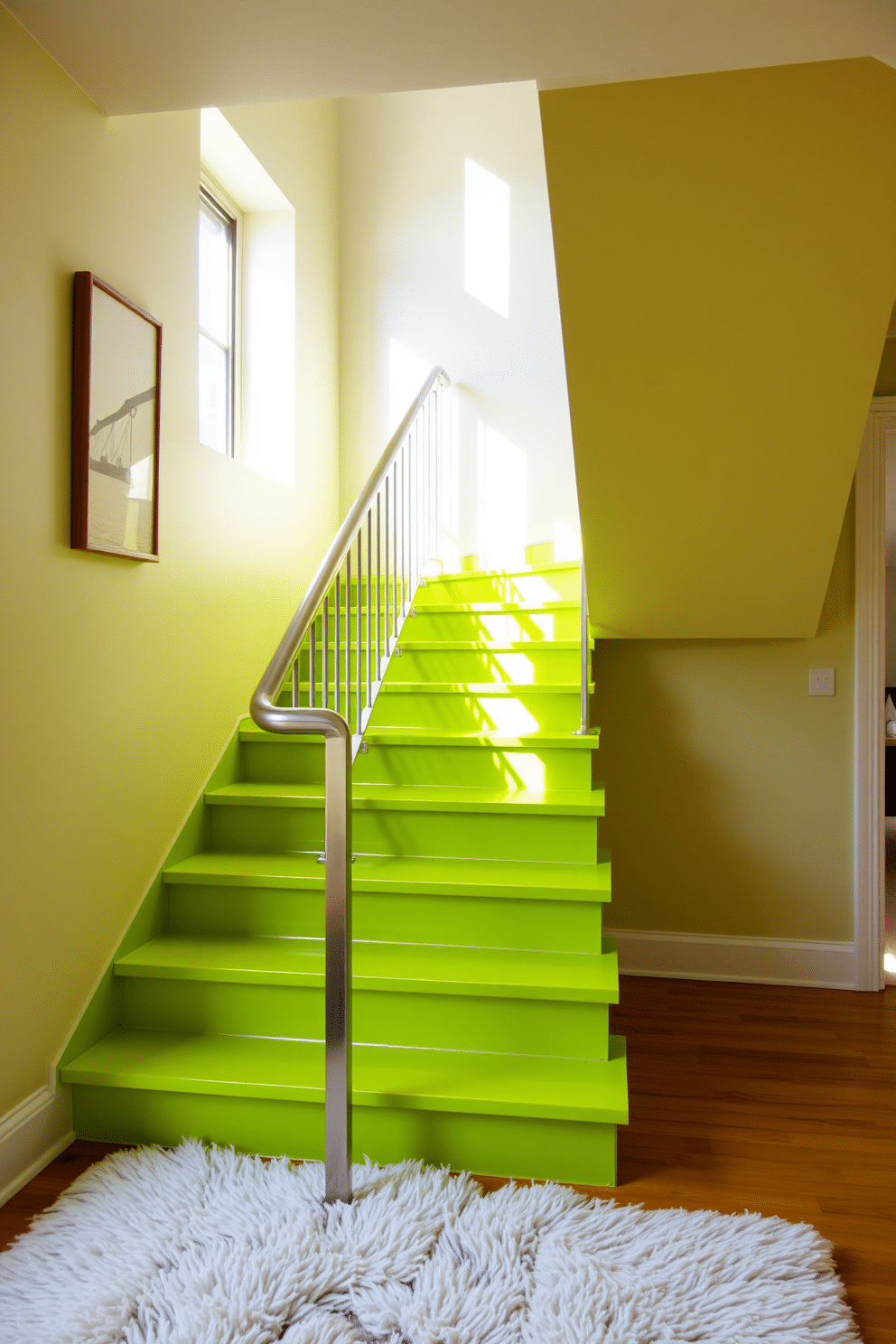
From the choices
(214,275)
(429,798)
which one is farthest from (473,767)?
(214,275)

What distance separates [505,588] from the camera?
11.5ft

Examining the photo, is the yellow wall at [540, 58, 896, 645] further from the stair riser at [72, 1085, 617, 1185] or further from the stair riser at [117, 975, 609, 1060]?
the stair riser at [72, 1085, 617, 1185]

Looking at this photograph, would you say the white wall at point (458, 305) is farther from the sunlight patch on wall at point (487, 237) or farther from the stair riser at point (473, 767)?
the stair riser at point (473, 767)

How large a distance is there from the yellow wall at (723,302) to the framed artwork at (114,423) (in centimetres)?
→ 104

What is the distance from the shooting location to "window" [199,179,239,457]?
3117 mm

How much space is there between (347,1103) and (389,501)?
1.91 metres

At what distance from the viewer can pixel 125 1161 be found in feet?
6.06

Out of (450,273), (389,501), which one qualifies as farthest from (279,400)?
(450,273)

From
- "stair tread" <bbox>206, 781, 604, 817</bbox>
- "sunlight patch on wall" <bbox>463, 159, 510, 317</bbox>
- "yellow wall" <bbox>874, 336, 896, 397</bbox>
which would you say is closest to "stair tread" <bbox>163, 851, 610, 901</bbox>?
"stair tread" <bbox>206, 781, 604, 817</bbox>

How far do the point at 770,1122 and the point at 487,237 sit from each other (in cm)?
351

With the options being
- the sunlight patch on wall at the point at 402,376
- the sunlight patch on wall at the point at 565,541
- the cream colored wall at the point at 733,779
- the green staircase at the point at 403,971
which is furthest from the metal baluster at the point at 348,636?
the sunlight patch on wall at the point at 402,376

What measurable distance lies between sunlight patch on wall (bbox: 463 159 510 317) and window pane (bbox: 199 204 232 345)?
1106 millimetres

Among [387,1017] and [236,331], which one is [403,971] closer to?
[387,1017]

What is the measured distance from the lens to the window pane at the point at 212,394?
122 inches
